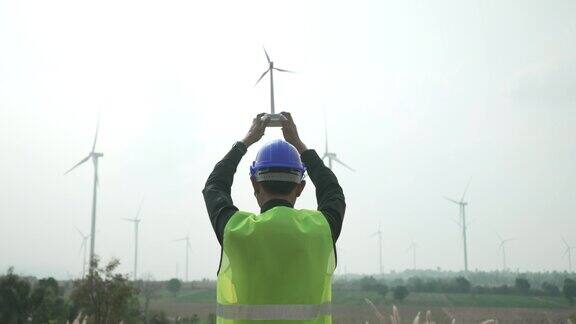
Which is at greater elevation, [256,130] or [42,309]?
[256,130]

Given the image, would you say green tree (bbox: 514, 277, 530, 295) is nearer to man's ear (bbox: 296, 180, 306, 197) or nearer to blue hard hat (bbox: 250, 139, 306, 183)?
man's ear (bbox: 296, 180, 306, 197)

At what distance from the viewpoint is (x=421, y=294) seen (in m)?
137

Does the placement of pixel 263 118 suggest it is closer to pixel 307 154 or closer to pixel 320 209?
pixel 307 154

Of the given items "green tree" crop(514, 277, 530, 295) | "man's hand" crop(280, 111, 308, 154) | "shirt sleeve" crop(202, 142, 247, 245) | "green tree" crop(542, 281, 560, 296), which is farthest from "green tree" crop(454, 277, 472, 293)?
"shirt sleeve" crop(202, 142, 247, 245)

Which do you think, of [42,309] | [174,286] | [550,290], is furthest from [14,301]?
[550,290]

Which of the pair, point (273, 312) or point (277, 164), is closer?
point (273, 312)

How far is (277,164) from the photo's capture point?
372cm

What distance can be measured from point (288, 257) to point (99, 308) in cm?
5249

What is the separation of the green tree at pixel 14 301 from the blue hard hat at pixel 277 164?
50721mm

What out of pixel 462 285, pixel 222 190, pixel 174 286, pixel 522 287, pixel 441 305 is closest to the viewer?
pixel 222 190

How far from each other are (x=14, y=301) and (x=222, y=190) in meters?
52.3

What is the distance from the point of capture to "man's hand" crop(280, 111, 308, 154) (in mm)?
4637

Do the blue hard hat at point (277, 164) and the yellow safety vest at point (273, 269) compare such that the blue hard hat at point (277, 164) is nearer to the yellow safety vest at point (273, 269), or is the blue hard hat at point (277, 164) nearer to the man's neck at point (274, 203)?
the man's neck at point (274, 203)

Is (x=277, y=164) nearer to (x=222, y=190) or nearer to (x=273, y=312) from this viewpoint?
(x=222, y=190)
